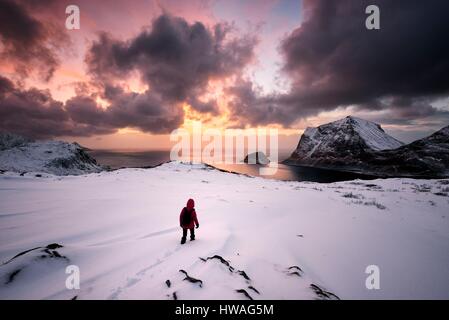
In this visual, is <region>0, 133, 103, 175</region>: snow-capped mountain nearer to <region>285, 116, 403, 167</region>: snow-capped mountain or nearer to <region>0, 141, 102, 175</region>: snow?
<region>0, 141, 102, 175</region>: snow

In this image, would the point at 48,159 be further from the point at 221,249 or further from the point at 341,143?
the point at 341,143

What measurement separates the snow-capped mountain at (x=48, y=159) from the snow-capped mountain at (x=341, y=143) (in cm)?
14650

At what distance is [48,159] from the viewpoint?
6328cm

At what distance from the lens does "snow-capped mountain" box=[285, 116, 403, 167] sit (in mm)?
121188

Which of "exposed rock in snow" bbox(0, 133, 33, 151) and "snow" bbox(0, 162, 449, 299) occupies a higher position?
"exposed rock in snow" bbox(0, 133, 33, 151)

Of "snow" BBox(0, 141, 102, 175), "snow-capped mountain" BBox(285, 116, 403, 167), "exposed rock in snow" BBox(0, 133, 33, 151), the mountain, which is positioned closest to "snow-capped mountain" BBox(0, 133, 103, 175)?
"snow" BBox(0, 141, 102, 175)

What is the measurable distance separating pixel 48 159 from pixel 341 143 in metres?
174

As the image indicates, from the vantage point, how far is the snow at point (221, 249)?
3256mm

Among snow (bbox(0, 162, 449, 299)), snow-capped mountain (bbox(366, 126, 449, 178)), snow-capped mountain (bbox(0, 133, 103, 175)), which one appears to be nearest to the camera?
snow (bbox(0, 162, 449, 299))

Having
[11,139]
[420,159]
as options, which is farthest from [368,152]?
[11,139]

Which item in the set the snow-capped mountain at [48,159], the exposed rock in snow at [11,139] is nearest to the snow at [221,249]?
the snow-capped mountain at [48,159]

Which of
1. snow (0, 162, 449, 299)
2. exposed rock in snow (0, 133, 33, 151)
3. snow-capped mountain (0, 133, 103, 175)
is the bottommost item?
snow (0, 162, 449, 299)

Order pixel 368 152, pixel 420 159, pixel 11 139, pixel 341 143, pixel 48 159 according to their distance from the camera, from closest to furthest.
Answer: pixel 48 159 → pixel 420 159 → pixel 368 152 → pixel 11 139 → pixel 341 143
